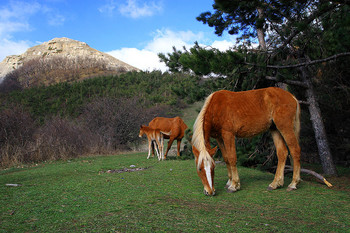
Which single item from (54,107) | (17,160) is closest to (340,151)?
(17,160)

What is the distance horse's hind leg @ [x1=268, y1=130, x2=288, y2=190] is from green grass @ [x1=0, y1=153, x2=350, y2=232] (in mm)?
185

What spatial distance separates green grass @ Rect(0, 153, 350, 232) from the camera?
3.03 m

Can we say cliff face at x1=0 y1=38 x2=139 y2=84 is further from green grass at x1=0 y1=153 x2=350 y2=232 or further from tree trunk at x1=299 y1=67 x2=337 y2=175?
green grass at x1=0 y1=153 x2=350 y2=232

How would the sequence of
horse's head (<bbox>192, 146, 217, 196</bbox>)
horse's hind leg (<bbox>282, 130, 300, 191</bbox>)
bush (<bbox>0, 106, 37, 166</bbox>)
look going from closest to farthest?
horse's head (<bbox>192, 146, 217, 196</bbox>), horse's hind leg (<bbox>282, 130, 300, 191</bbox>), bush (<bbox>0, 106, 37, 166</bbox>)

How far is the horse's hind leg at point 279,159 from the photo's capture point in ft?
16.9

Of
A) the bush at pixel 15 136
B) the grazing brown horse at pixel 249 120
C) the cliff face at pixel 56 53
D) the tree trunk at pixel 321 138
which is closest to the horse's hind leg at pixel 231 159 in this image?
the grazing brown horse at pixel 249 120

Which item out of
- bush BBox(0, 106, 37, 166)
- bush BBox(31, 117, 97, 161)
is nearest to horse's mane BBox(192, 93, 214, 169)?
bush BBox(0, 106, 37, 166)

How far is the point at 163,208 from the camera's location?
3721 mm

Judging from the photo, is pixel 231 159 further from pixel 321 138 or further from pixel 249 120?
pixel 321 138

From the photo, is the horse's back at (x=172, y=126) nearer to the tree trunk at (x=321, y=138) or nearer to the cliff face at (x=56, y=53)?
the tree trunk at (x=321, y=138)

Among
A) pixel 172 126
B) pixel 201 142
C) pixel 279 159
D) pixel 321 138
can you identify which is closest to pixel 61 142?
pixel 172 126

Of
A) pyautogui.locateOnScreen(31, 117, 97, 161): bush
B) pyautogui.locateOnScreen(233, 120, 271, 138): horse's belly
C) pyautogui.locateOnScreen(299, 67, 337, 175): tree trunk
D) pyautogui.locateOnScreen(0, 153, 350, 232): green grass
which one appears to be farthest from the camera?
pyautogui.locateOnScreen(31, 117, 97, 161): bush

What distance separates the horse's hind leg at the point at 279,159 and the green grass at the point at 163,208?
19 cm

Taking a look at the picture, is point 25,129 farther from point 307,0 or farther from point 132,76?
point 132,76
